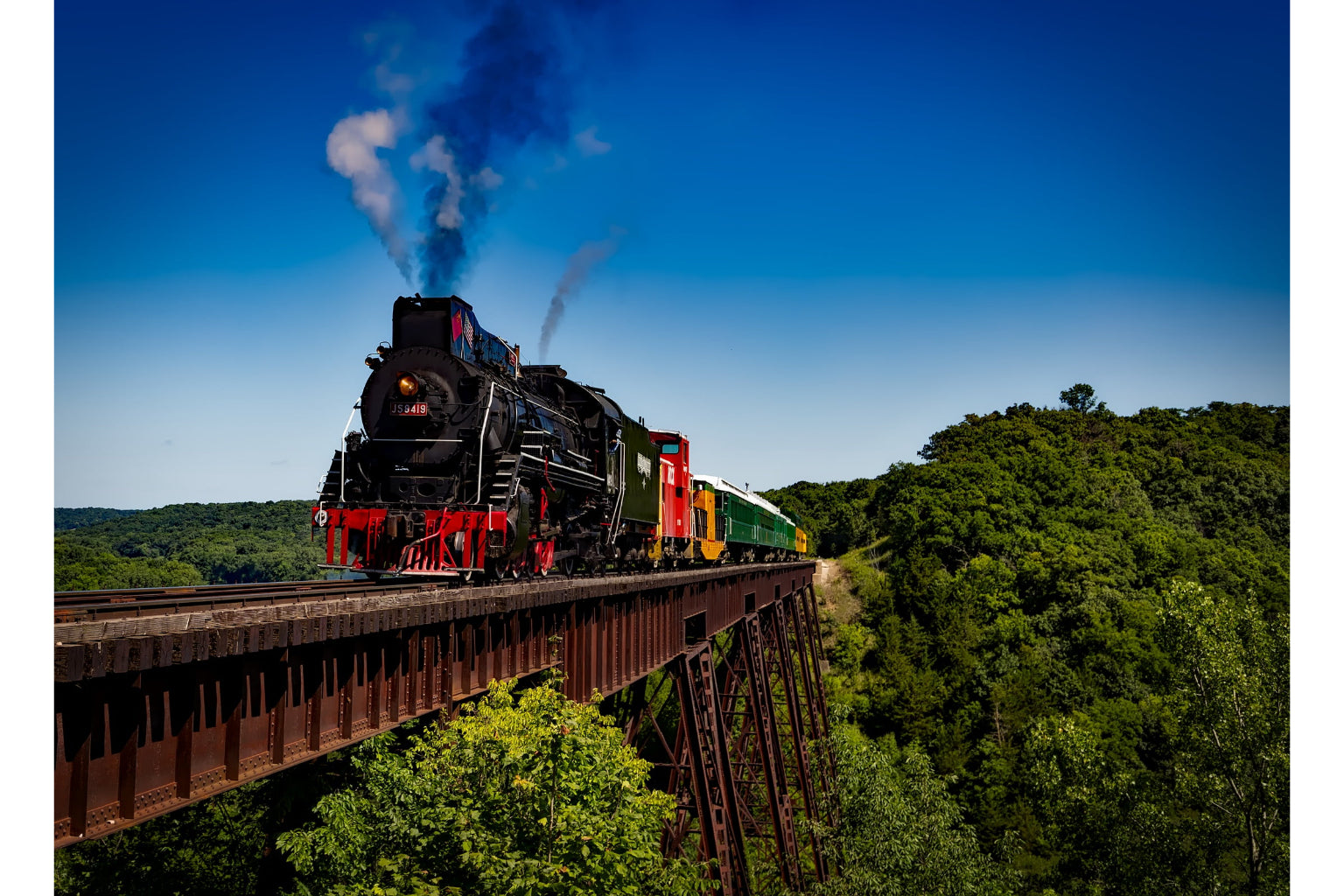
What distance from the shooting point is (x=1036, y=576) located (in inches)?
2034

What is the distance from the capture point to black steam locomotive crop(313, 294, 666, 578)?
11.4 meters

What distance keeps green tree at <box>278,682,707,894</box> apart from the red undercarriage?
3.18m

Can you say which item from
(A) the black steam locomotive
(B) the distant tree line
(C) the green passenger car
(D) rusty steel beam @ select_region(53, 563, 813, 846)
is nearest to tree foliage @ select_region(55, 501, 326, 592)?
(B) the distant tree line

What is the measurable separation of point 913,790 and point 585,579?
23572mm

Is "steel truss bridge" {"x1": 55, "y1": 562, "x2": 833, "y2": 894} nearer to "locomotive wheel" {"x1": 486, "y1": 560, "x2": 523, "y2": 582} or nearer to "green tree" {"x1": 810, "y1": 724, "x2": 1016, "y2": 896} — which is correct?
"locomotive wheel" {"x1": 486, "y1": 560, "x2": 523, "y2": 582}

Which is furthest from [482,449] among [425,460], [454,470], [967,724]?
[967,724]

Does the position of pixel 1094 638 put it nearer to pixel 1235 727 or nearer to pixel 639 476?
pixel 1235 727

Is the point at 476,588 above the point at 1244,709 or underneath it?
above

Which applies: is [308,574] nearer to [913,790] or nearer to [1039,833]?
[913,790]

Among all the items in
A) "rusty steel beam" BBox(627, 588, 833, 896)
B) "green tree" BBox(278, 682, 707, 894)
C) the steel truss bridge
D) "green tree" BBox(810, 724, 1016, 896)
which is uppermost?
the steel truss bridge

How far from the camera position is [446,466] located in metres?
12.1

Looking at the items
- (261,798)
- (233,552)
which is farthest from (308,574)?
(261,798)

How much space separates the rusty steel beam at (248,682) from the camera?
4555 mm

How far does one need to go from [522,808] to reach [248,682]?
110 inches
